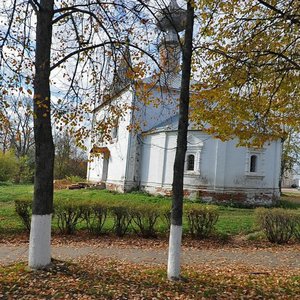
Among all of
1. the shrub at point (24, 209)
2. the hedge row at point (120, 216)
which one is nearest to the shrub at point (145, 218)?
the hedge row at point (120, 216)

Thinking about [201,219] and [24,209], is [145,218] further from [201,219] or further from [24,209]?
[24,209]

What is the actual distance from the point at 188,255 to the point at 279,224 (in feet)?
11.0

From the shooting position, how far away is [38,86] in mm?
6137

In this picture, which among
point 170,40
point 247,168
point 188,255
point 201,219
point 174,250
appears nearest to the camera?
point 174,250

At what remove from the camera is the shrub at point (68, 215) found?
10.4 m

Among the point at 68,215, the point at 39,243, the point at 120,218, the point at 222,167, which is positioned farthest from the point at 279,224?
the point at 222,167

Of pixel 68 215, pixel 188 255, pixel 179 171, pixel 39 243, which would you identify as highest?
pixel 179 171

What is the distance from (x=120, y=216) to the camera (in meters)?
10.5

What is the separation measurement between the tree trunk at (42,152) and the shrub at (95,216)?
14.2 feet

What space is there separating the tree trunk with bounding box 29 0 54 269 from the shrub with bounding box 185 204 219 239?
5.48 meters

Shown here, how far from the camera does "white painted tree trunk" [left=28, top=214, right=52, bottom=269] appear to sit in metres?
6.04

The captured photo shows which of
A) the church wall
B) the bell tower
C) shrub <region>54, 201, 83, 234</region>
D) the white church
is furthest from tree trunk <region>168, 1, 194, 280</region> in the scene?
the church wall

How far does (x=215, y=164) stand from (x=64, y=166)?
829 inches

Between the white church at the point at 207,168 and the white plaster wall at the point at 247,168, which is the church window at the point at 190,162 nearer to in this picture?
the white church at the point at 207,168
